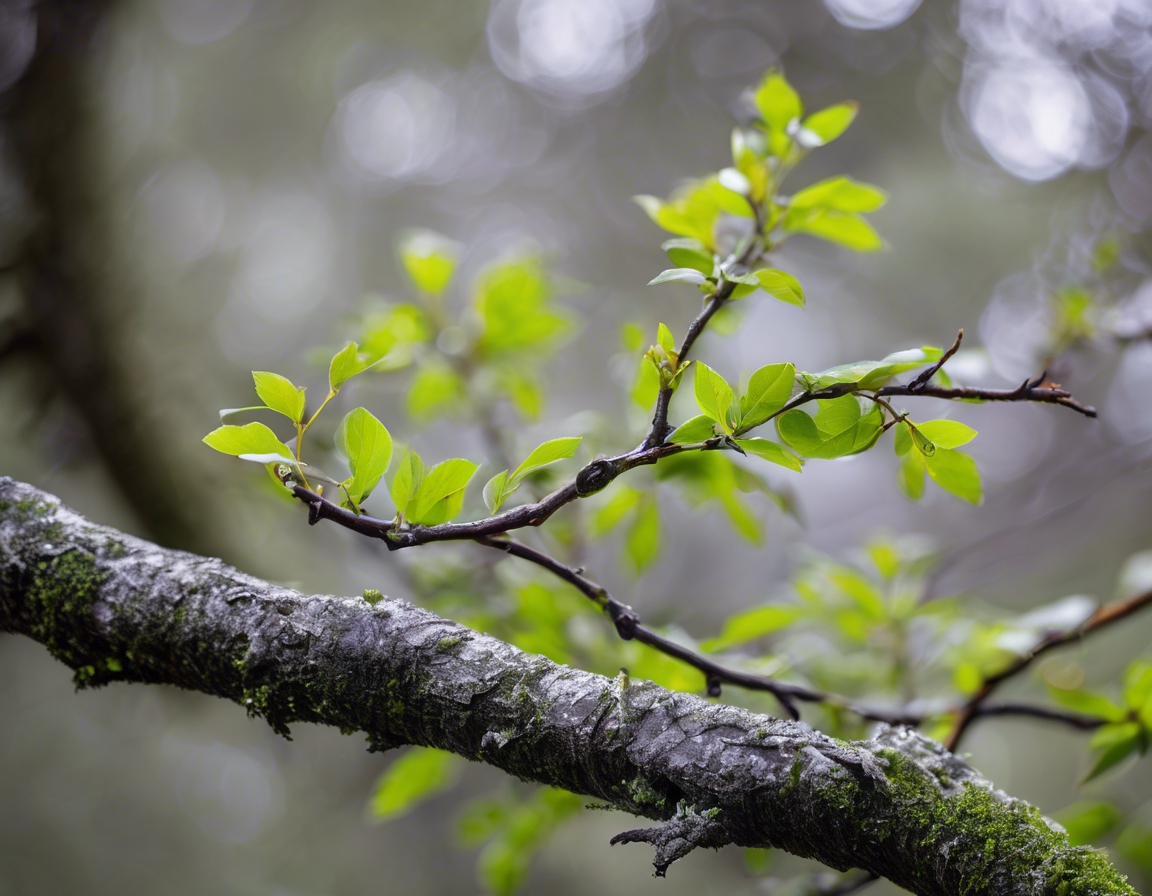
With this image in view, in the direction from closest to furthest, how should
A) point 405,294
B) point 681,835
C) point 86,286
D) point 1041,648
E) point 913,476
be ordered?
point 681,835 → point 913,476 → point 1041,648 → point 86,286 → point 405,294

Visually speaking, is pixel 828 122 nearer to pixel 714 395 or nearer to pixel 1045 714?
pixel 714 395

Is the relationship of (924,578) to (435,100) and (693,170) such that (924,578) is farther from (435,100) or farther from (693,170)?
(435,100)

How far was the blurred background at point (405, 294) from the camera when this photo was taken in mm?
892

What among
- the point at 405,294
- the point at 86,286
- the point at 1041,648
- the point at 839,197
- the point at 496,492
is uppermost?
the point at 405,294

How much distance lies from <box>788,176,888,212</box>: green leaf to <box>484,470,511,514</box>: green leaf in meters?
0.23

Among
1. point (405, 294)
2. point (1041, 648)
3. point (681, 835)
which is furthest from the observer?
point (405, 294)

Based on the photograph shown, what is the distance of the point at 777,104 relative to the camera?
0.39 metres

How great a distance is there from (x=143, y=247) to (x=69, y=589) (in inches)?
42.2

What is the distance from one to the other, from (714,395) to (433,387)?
0.39m

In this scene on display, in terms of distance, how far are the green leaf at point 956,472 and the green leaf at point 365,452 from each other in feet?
0.79

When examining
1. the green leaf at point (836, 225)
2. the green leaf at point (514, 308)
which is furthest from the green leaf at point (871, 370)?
the green leaf at point (514, 308)

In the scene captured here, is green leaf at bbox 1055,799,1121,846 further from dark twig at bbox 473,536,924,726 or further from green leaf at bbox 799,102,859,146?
green leaf at bbox 799,102,859,146

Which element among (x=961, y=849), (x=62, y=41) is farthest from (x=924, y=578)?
(x=62, y=41)

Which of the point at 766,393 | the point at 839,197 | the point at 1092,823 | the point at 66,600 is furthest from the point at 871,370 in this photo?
the point at 1092,823
